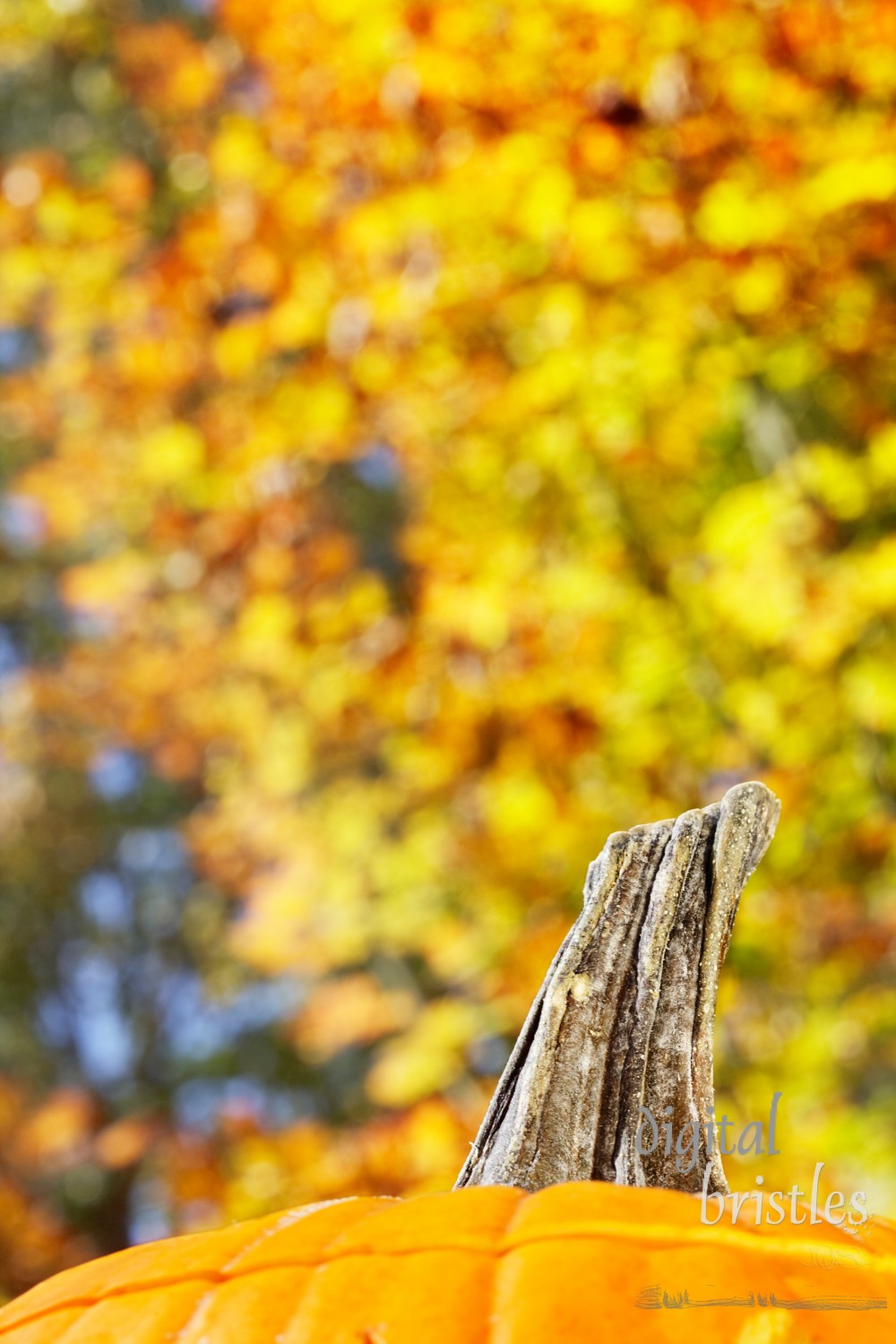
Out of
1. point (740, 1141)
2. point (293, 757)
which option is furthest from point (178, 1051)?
point (740, 1141)

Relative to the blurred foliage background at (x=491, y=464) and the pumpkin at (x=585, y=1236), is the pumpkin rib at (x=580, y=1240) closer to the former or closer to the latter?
the pumpkin at (x=585, y=1236)

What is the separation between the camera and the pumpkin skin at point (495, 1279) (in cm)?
78

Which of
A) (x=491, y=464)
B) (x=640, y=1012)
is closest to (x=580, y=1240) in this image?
(x=640, y=1012)

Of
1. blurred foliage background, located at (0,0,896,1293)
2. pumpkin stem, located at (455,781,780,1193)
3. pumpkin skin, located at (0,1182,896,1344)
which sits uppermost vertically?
blurred foliage background, located at (0,0,896,1293)

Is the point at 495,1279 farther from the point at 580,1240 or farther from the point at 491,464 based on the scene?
the point at 491,464

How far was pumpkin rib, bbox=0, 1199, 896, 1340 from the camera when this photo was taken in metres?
0.82

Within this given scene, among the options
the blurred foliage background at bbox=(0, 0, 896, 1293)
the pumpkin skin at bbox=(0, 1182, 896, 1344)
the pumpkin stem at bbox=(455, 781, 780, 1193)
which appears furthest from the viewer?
the blurred foliage background at bbox=(0, 0, 896, 1293)

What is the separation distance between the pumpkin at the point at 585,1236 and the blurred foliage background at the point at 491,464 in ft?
9.63

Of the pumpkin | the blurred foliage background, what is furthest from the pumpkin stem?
the blurred foliage background

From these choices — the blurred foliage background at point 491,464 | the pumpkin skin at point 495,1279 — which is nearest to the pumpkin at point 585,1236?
the pumpkin skin at point 495,1279

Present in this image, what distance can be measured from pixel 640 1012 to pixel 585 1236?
18 cm

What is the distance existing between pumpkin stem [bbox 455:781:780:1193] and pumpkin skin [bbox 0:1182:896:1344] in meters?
0.07

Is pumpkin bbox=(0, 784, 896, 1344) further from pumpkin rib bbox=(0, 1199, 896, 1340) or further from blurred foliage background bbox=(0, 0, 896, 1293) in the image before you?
blurred foliage background bbox=(0, 0, 896, 1293)

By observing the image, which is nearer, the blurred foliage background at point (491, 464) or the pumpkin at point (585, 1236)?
the pumpkin at point (585, 1236)
